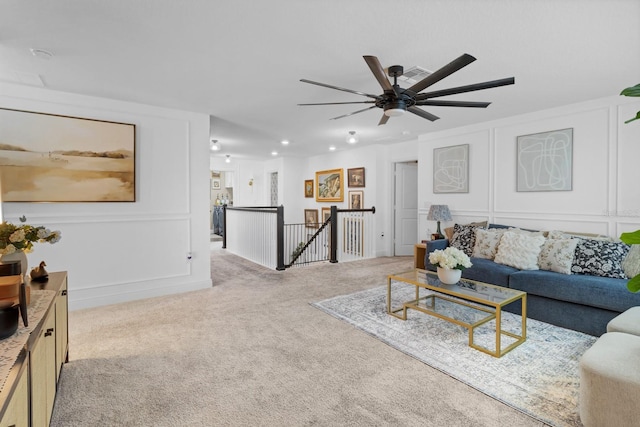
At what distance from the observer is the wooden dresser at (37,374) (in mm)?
1006

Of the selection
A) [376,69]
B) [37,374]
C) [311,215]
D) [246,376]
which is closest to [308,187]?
[311,215]

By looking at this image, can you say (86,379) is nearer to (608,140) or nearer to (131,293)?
(131,293)

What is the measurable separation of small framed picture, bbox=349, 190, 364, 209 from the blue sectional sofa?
3.87 m

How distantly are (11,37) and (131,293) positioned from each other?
277cm

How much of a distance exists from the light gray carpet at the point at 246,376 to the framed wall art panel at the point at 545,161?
3.15m

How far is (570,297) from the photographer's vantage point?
3018 millimetres

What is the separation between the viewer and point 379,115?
4.45 m

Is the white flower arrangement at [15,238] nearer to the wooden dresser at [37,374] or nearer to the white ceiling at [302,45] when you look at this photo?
the wooden dresser at [37,374]

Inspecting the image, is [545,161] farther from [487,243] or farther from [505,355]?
[505,355]

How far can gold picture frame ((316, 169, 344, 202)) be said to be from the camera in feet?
→ 25.8

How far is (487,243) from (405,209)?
301 cm

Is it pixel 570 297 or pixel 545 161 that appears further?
pixel 545 161

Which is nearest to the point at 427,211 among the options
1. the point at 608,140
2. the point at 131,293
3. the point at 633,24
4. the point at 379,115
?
the point at 379,115

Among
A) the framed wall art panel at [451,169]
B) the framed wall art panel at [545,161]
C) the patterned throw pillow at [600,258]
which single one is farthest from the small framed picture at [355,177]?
the patterned throw pillow at [600,258]
